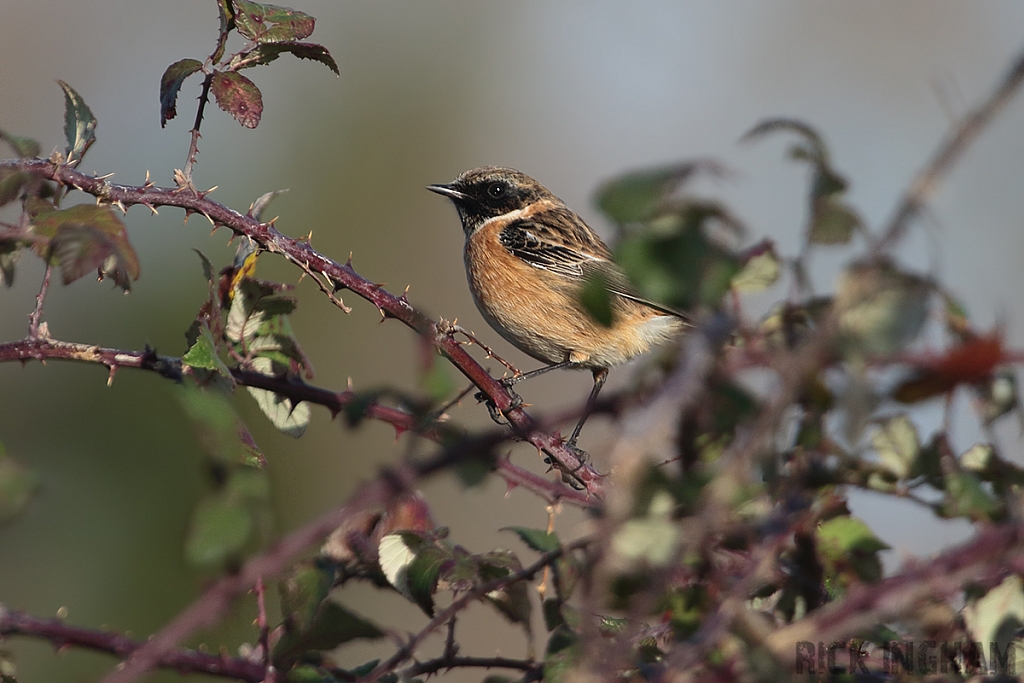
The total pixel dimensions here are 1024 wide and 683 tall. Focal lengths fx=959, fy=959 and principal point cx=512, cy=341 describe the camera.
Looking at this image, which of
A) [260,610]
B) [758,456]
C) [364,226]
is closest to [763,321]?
[758,456]

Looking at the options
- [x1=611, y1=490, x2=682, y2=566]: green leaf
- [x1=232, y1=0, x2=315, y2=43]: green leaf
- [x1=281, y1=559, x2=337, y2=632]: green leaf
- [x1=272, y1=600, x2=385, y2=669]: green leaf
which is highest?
[x1=232, y1=0, x2=315, y2=43]: green leaf

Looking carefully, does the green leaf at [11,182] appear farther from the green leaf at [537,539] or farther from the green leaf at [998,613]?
the green leaf at [998,613]

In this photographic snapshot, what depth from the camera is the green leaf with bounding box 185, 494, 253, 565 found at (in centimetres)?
93

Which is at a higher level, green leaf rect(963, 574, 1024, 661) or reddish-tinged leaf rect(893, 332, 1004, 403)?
reddish-tinged leaf rect(893, 332, 1004, 403)

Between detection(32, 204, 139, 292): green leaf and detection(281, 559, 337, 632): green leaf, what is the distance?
65cm

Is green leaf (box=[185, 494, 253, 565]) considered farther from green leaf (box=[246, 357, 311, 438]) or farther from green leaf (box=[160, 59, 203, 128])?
green leaf (box=[160, 59, 203, 128])

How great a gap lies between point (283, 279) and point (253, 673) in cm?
831

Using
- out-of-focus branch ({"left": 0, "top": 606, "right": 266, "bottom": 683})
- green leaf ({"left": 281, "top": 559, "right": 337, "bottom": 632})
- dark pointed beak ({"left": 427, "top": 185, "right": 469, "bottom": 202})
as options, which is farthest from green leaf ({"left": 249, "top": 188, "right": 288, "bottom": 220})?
dark pointed beak ({"left": 427, "top": 185, "right": 469, "bottom": 202})

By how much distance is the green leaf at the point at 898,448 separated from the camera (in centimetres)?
117

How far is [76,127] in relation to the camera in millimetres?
2053

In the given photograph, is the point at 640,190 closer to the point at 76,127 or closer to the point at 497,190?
the point at 76,127

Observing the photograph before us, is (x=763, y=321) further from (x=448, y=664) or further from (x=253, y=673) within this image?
(x=253, y=673)

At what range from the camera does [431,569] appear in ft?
5.61

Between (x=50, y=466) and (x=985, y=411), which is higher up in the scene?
(x=985, y=411)
